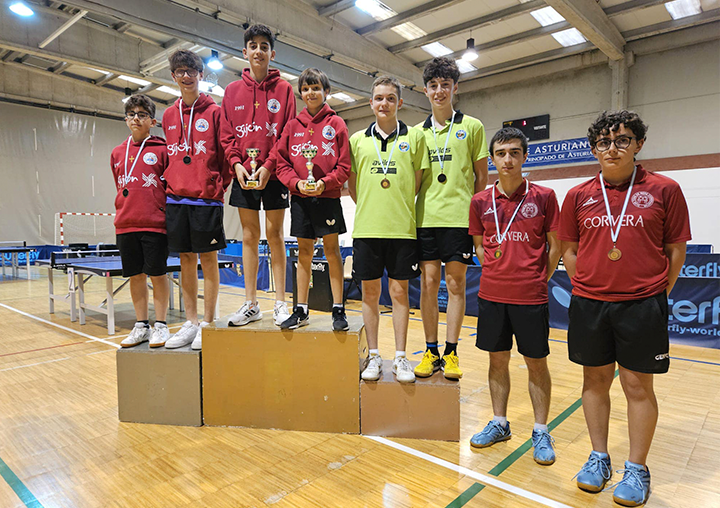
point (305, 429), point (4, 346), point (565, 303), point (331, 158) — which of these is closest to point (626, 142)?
point (331, 158)

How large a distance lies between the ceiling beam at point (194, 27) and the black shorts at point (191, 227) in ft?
17.1

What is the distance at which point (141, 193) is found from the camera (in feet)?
9.54

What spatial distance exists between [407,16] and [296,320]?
25.8 feet

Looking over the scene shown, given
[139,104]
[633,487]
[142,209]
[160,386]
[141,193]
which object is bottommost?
[633,487]

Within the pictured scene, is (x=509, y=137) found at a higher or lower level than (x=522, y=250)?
higher

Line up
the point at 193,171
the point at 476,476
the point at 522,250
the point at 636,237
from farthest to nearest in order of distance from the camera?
the point at 193,171 → the point at 522,250 → the point at 476,476 → the point at 636,237

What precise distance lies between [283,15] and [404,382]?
7649 millimetres

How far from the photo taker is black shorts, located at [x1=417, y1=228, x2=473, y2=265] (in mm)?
2508

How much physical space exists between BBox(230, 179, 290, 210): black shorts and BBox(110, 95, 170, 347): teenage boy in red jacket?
0.59 m

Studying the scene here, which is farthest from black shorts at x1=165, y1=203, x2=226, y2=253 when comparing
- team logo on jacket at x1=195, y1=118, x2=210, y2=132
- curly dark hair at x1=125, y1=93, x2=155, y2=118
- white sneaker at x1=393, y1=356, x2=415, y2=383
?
white sneaker at x1=393, y1=356, x2=415, y2=383

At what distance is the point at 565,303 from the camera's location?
17.8 feet

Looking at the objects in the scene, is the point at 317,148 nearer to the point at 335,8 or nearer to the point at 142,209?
the point at 142,209

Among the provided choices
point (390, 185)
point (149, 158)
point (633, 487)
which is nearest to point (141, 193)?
point (149, 158)

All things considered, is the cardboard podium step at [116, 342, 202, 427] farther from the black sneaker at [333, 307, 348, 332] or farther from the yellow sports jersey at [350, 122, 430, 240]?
Result: the yellow sports jersey at [350, 122, 430, 240]
